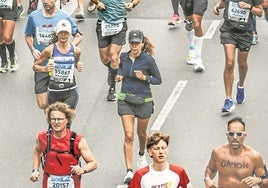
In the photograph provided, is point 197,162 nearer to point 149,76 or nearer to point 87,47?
point 149,76

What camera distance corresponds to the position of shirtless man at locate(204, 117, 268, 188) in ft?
35.6

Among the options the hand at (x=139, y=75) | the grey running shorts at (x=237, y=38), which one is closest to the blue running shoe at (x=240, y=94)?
the grey running shorts at (x=237, y=38)

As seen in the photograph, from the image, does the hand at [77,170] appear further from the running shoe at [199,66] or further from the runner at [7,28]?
the running shoe at [199,66]

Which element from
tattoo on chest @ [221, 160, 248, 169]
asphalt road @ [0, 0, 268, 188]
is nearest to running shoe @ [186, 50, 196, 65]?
asphalt road @ [0, 0, 268, 188]

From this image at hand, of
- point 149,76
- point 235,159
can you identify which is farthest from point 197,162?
point 235,159

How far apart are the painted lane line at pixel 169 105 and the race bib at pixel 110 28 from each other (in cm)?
137

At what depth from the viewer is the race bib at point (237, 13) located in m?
15.0

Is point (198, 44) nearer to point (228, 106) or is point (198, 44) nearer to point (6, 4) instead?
point (228, 106)

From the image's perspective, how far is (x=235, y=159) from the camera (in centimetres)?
1091

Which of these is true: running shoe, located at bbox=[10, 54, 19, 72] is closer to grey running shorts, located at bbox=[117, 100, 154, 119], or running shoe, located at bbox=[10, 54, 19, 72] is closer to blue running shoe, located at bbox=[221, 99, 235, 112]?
blue running shoe, located at bbox=[221, 99, 235, 112]

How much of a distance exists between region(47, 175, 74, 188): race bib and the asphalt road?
197cm

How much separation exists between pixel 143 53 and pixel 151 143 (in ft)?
9.93

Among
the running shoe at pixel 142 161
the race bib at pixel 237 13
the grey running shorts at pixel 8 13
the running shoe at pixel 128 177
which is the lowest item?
the running shoe at pixel 128 177

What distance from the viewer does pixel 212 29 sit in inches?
755
